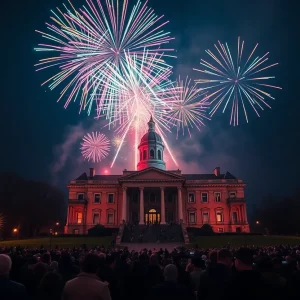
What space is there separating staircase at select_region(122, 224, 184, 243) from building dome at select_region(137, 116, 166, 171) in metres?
23.7

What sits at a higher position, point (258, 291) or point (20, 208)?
point (20, 208)

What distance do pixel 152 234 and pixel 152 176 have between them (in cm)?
1606

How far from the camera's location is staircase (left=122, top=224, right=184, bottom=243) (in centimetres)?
4797

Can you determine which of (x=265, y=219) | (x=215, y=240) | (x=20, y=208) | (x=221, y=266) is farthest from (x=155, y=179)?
(x=221, y=266)

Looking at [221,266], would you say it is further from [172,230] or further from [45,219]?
[45,219]

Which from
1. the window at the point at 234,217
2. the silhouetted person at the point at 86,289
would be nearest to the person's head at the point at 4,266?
the silhouetted person at the point at 86,289

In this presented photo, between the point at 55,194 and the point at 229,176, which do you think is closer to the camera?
the point at 229,176

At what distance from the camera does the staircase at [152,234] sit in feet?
→ 157

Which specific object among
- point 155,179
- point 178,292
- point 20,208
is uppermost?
point 155,179

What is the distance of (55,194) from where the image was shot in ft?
291

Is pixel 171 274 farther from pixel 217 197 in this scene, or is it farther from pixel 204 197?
pixel 217 197

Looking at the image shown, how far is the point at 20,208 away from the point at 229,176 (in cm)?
5221

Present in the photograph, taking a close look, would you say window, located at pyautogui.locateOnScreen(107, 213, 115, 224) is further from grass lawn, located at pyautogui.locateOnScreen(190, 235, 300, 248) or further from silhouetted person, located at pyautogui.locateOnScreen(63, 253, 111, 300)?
silhouetted person, located at pyautogui.locateOnScreen(63, 253, 111, 300)

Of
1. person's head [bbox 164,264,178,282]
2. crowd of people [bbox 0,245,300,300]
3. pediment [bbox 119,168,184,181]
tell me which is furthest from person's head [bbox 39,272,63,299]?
pediment [bbox 119,168,184,181]
